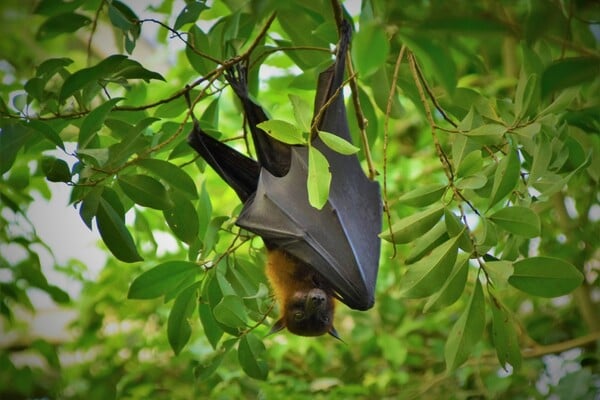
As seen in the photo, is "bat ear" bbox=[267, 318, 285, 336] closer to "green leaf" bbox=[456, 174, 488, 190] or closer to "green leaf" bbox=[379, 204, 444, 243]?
"green leaf" bbox=[379, 204, 444, 243]

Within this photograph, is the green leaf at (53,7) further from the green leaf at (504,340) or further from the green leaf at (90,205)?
the green leaf at (504,340)

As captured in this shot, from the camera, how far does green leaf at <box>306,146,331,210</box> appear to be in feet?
6.98

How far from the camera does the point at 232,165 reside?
3492 millimetres

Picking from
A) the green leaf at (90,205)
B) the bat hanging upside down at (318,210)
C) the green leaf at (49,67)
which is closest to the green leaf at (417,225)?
the bat hanging upside down at (318,210)

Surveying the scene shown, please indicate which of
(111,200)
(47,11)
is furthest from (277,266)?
(47,11)

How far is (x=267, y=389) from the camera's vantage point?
403 centimetres

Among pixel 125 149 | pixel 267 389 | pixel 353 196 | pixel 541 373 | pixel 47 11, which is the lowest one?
pixel 541 373

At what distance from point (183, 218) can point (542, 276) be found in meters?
1.38

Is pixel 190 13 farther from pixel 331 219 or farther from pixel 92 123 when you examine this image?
pixel 331 219

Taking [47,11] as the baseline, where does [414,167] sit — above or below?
below

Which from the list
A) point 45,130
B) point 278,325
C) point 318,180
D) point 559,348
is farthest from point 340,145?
point 559,348

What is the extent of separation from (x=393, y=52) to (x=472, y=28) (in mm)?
1688

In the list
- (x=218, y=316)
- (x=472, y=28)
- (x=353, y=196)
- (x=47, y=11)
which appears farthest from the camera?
(x=353, y=196)

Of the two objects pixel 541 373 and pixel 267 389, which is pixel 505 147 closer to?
pixel 267 389
